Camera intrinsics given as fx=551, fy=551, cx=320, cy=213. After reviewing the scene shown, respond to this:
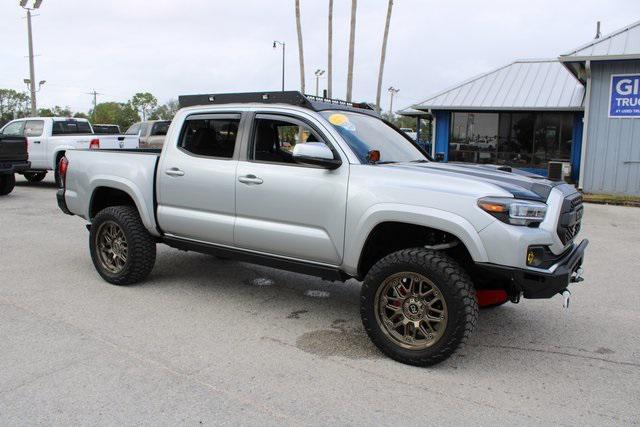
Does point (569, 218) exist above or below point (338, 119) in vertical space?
below

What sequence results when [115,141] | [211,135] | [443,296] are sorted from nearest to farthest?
[443,296]
[211,135]
[115,141]

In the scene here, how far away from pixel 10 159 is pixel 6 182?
2.47ft

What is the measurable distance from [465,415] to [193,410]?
159cm

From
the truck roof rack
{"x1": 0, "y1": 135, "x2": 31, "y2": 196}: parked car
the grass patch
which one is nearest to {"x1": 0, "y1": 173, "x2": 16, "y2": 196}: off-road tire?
{"x1": 0, "y1": 135, "x2": 31, "y2": 196}: parked car

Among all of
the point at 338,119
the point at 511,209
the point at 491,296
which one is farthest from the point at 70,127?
the point at 511,209

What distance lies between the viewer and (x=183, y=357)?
395cm

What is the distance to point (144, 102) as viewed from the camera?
104688 millimetres

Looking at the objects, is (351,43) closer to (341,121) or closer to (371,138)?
(371,138)

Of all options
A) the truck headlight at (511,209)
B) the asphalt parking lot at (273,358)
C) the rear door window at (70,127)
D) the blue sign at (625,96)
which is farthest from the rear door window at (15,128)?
the blue sign at (625,96)

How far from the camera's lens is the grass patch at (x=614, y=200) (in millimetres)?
13617

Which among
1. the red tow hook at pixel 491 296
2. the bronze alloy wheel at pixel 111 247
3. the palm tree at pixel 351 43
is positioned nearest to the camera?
the red tow hook at pixel 491 296

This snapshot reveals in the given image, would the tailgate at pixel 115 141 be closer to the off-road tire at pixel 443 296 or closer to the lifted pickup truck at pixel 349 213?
the lifted pickup truck at pixel 349 213

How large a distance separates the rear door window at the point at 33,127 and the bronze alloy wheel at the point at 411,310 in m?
14.2

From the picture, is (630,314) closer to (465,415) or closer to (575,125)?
(465,415)
